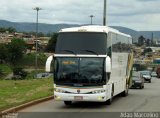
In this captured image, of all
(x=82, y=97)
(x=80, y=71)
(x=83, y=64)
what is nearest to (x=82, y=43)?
(x=83, y=64)

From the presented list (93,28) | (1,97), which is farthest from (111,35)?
(1,97)

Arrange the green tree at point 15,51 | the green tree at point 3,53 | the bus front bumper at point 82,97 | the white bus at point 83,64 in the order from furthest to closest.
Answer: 1. the green tree at point 15,51
2. the green tree at point 3,53
3. the white bus at point 83,64
4. the bus front bumper at point 82,97

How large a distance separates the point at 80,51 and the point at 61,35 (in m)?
1.22

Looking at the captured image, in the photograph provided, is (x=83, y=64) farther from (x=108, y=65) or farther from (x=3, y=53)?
(x=3, y=53)

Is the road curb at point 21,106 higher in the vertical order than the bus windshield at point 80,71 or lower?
lower

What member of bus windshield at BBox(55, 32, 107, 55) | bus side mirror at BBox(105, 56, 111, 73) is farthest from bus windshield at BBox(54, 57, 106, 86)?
bus windshield at BBox(55, 32, 107, 55)

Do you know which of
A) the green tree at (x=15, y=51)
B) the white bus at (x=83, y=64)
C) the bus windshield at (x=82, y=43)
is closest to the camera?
the white bus at (x=83, y=64)

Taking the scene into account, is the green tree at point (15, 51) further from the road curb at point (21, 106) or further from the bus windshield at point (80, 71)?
the bus windshield at point (80, 71)

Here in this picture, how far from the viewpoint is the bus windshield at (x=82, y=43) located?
2052 centimetres

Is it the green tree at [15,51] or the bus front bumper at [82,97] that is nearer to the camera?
the bus front bumper at [82,97]

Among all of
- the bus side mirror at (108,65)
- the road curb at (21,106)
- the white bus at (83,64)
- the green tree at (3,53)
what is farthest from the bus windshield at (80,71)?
the green tree at (3,53)

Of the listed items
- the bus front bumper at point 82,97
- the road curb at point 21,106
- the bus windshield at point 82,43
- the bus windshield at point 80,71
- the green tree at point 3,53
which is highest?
the bus windshield at point 82,43

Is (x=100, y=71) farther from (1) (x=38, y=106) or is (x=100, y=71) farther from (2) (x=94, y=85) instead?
(1) (x=38, y=106)

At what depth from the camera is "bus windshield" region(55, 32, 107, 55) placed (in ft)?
67.3
